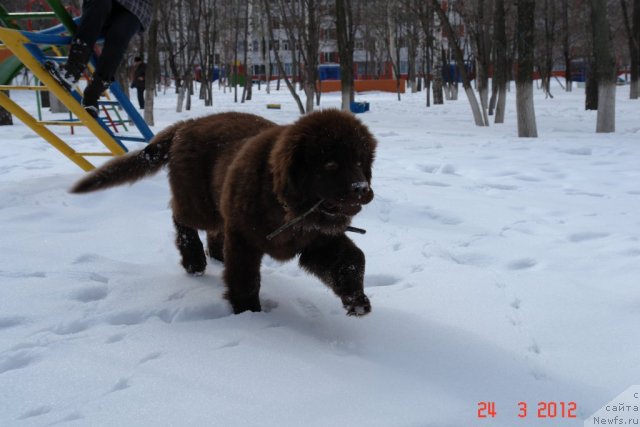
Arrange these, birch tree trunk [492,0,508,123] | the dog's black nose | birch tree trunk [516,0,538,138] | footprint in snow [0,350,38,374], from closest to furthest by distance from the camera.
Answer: footprint in snow [0,350,38,374]
the dog's black nose
birch tree trunk [516,0,538,138]
birch tree trunk [492,0,508,123]

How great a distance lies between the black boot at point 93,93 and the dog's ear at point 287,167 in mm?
2922

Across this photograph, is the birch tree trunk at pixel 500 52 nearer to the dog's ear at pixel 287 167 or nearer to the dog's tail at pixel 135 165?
the dog's tail at pixel 135 165

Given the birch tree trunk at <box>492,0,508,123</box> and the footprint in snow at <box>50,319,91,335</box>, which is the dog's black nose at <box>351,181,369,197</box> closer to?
the footprint in snow at <box>50,319,91,335</box>

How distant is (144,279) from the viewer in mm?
2967

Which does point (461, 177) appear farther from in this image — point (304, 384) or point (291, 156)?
point (304, 384)

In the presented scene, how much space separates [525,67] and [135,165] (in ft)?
25.3

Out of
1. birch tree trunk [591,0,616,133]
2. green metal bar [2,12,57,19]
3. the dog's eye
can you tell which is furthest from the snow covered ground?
birch tree trunk [591,0,616,133]

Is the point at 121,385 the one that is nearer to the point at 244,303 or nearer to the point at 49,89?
the point at 244,303

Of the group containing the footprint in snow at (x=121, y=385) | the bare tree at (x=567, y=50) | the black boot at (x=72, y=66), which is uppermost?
the bare tree at (x=567, y=50)

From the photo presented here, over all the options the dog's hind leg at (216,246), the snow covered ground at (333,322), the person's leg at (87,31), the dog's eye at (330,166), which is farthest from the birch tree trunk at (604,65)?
the dog's eye at (330,166)

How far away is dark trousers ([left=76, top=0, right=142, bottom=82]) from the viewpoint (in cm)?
429

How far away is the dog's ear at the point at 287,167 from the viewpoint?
2.22m

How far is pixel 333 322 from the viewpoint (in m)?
2.50

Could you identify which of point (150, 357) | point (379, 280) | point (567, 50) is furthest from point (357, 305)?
point (567, 50)
